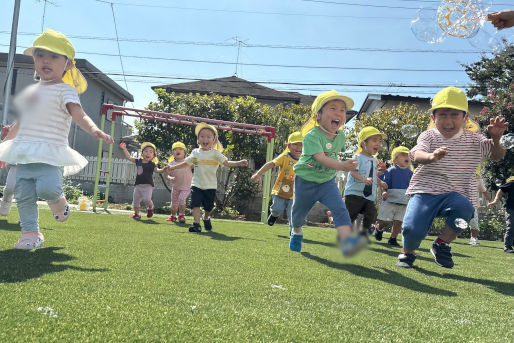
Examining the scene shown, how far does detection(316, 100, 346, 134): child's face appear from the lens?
Result: 62.6 inches

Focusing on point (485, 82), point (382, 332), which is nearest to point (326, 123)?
point (382, 332)

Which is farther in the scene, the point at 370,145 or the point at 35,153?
the point at 370,145

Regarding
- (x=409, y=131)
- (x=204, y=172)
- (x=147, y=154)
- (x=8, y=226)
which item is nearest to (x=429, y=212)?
(x=409, y=131)

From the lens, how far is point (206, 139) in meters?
7.06

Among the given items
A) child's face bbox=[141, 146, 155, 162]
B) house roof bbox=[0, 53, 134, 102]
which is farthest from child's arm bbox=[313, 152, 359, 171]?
house roof bbox=[0, 53, 134, 102]

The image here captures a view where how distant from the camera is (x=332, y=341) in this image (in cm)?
187

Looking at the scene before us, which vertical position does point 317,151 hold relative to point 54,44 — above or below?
below

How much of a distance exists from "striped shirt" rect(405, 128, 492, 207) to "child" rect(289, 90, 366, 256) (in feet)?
5.08

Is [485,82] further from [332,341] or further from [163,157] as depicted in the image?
[332,341]

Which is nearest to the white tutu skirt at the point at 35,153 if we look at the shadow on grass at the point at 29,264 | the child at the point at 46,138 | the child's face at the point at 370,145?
the child at the point at 46,138

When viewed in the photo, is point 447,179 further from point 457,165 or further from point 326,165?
point 326,165

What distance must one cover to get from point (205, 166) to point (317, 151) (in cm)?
495

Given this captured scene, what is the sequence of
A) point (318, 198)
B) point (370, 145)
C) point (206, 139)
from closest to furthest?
point (318, 198) → point (370, 145) → point (206, 139)

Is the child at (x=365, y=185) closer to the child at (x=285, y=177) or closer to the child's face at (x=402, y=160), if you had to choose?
the child at (x=285, y=177)
